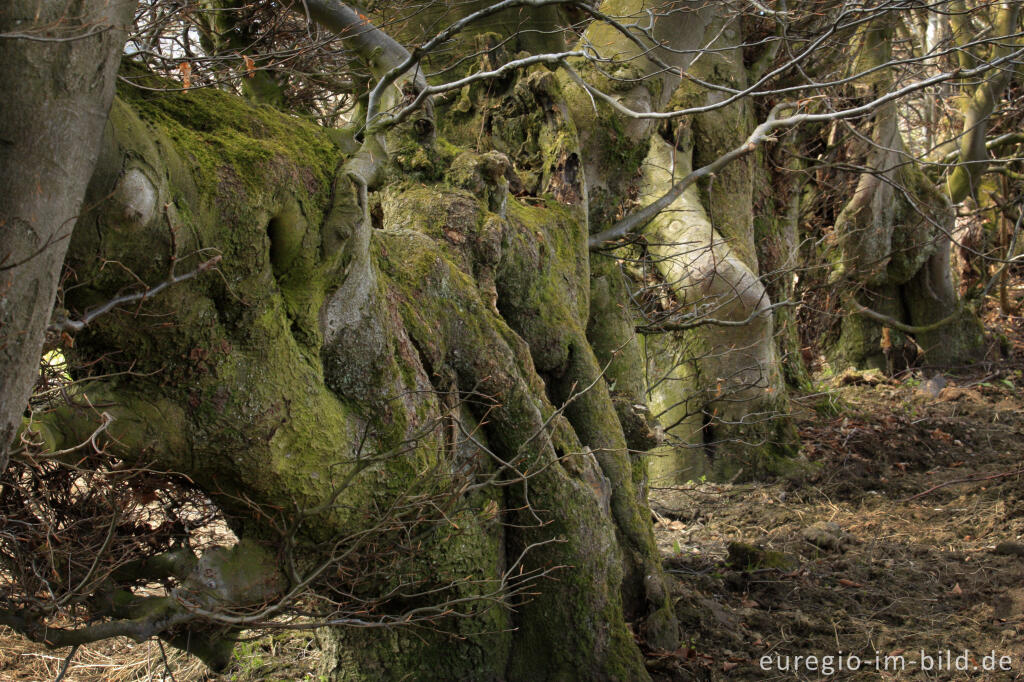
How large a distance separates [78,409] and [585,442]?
9.46 feet

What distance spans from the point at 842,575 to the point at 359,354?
413 centimetres

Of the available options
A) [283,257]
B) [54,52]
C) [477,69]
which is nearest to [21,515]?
[283,257]

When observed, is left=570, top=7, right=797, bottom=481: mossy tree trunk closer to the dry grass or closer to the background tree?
the background tree

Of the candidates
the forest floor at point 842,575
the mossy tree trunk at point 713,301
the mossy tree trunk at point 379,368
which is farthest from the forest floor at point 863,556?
the mossy tree trunk at point 379,368

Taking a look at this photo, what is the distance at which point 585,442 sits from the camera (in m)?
4.89

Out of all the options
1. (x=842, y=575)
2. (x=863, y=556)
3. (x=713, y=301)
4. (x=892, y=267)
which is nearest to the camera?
(x=842, y=575)

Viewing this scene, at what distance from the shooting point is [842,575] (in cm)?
588

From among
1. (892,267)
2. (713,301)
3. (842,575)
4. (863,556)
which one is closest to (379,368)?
(842,575)

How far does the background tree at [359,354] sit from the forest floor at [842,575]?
59cm

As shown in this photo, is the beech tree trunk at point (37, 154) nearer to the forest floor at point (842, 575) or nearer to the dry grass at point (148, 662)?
the forest floor at point (842, 575)

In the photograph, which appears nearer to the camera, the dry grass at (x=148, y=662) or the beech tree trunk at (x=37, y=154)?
the beech tree trunk at (x=37, y=154)

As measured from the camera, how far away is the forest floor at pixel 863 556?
4.68m

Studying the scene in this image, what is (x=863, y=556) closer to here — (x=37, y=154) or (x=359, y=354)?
(x=359, y=354)

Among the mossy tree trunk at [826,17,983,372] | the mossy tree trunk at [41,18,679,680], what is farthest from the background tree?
the mossy tree trunk at [826,17,983,372]
